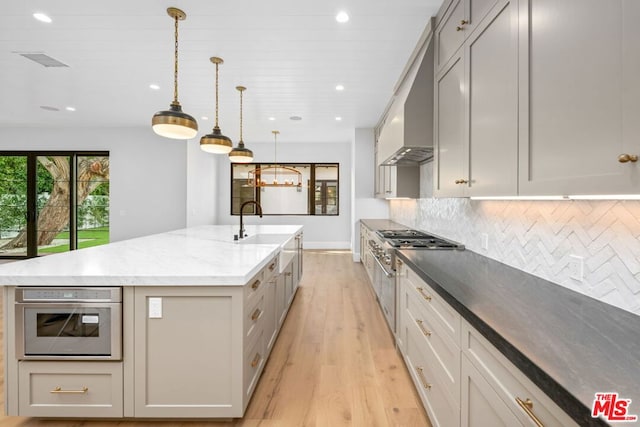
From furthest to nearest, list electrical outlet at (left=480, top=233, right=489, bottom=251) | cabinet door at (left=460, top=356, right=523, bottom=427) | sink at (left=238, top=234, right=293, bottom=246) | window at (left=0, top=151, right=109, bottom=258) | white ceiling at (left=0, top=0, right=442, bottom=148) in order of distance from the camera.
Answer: window at (left=0, top=151, right=109, bottom=258) < sink at (left=238, top=234, right=293, bottom=246) < white ceiling at (left=0, top=0, right=442, bottom=148) < electrical outlet at (left=480, top=233, right=489, bottom=251) < cabinet door at (left=460, top=356, right=523, bottom=427)

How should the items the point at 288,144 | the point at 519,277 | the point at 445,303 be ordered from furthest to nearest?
1. the point at 288,144
2. the point at 519,277
3. the point at 445,303

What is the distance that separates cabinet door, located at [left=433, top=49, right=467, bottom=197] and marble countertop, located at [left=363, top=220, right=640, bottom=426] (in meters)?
0.67

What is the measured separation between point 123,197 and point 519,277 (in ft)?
23.8

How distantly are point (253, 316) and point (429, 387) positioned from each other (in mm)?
1143

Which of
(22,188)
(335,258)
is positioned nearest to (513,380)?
(335,258)

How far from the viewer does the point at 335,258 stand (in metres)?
7.04

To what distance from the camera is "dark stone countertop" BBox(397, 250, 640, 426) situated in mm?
728

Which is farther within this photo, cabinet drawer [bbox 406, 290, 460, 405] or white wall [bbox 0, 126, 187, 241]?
white wall [bbox 0, 126, 187, 241]

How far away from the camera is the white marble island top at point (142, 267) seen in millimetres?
1730

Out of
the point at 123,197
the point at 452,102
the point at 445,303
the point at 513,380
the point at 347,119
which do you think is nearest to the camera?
the point at 513,380

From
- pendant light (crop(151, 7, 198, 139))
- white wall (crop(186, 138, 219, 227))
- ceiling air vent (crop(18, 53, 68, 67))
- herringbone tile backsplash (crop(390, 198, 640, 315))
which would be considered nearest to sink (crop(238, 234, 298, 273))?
pendant light (crop(151, 7, 198, 139))

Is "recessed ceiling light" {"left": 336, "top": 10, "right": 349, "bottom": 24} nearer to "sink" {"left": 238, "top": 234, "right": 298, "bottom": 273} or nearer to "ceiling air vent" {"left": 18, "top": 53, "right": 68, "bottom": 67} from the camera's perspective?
"sink" {"left": 238, "top": 234, "right": 298, "bottom": 273}

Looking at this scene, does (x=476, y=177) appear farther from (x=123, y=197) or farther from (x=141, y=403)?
(x=123, y=197)

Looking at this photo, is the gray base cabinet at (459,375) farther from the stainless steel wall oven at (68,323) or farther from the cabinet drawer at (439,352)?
the stainless steel wall oven at (68,323)
